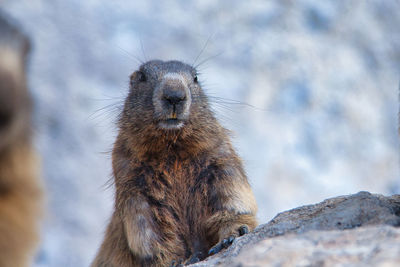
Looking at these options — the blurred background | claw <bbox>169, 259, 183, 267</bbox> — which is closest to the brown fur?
claw <bbox>169, 259, 183, 267</bbox>

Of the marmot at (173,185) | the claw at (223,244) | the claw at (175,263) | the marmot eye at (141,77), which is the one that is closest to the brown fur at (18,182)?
the marmot at (173,185)

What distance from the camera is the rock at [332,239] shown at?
2.05 meters

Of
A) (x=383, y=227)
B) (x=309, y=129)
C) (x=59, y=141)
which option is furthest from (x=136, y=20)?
(x=383, y=227)

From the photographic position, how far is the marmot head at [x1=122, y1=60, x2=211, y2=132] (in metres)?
3.54

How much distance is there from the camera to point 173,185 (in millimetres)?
3490

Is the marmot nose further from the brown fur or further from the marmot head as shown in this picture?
the brown fur

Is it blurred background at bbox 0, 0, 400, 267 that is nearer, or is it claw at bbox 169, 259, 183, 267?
claw at bbox 169, 259, 183, 267

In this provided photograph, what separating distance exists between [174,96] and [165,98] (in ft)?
0.20

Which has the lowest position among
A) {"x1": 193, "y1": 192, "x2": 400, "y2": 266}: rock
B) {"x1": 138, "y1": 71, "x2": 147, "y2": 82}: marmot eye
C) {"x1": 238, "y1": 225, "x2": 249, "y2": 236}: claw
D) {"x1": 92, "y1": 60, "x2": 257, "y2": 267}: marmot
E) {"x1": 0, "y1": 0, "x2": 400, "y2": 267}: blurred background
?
{"x1": 193, "y1": 192, "x2": 400, "y2": 266}: rock

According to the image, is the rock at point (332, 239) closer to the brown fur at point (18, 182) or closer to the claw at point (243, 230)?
the claw at point (243, 230)

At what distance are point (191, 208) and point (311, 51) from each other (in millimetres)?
6113

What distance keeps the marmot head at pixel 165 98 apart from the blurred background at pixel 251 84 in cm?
425

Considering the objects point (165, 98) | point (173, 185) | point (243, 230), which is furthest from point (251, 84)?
point (243, 230)

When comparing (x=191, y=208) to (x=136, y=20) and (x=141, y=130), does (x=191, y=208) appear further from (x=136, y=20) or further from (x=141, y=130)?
(x=136, y=20)
